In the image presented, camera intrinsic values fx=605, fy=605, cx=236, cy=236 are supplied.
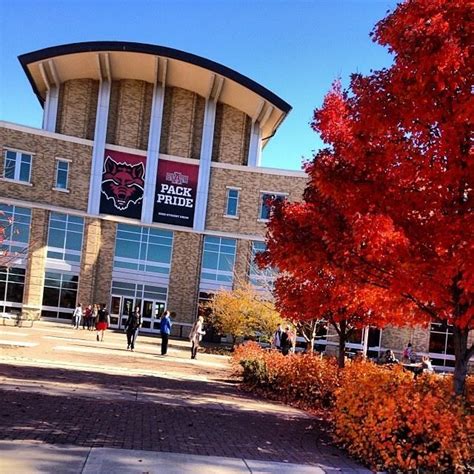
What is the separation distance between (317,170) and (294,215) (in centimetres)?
179

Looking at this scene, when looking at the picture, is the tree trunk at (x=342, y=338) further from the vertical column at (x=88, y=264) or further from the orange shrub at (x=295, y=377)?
the vertical column at (x=88, y=264)

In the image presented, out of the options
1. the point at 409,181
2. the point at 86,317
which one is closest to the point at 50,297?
the point at 86,317

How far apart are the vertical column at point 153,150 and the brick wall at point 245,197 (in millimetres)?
3836

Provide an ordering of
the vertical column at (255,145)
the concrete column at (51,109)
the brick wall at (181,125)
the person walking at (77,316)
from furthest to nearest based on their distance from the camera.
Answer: the vertical column at (255,145), the brick wall at (181,125), the concrete column at (51,109), the person walking at (77,316)

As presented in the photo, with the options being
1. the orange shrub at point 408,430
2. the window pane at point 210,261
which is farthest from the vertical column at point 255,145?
the orange shrub at point 408,430

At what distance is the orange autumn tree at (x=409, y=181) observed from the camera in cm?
702

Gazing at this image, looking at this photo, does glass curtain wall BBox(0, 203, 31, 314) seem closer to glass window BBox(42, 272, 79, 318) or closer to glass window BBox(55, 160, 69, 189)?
glass window BBox(42, 272, 79, 318)

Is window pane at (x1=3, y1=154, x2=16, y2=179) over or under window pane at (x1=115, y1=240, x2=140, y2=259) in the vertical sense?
over

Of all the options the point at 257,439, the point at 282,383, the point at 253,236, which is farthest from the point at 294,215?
the point at 253,236

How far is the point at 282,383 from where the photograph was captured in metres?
12.9

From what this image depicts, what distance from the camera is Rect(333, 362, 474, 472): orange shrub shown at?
659cm

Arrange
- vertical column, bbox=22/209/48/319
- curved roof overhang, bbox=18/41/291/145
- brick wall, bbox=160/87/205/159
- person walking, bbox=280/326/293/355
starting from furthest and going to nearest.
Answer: brick wall, bbox=160/87/205/159, curved roof overhang, bbox=18/41/291/145, vertical column, bbox=22/209/48/319, person walking, bbox=280/326/293/355

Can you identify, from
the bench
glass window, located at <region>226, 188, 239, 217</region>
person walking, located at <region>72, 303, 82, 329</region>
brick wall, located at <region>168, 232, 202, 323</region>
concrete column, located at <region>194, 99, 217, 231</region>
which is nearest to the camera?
the bench

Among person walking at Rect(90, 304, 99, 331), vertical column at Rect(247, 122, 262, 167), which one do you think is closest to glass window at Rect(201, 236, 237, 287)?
vertical column at Rect(247, 122, 262, 167)
